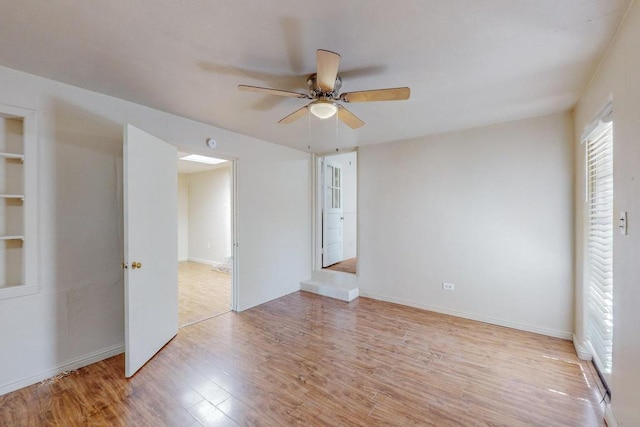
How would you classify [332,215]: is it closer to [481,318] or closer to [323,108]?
[481,318]

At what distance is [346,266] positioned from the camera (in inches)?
210

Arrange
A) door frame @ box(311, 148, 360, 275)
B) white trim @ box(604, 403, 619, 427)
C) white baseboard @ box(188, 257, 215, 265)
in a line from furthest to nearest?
white baseboard @ box(188, 257, 215, 265) → door frame @ box(311, 148, 360, 275) → white trim @ box(604, 403, 619, 427)

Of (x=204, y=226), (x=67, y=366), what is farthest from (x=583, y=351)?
(x=204, y=226)

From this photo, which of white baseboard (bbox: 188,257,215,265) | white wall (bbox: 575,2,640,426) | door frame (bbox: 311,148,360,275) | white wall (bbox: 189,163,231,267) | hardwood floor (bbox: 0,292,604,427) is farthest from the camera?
white baseboard (bbox: 188,257,215,265)

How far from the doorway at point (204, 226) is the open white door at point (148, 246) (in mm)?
1792

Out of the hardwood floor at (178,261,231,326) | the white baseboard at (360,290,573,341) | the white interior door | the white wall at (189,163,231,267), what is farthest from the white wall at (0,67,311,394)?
the white wall at (189,163,231,267)

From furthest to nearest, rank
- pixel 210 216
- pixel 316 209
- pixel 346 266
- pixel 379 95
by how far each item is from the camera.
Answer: pixel 210 216
pixel 346 266
pixel 316 209
pixel 379 95

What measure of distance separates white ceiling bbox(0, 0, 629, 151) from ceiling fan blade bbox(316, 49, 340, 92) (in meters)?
0.19

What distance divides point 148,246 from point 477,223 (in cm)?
359

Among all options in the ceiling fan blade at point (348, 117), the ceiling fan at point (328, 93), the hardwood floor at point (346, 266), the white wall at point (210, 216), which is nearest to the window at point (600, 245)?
the ceiling fan at point (328, 93)

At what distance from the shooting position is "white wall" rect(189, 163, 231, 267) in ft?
20.4

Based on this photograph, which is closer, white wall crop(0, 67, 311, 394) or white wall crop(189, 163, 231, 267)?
white wall crop(0, 67, 311, 394)

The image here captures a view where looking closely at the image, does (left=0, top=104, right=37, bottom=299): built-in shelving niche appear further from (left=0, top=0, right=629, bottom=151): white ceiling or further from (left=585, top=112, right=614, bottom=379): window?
(left=585, top=112, right=614, bottom=379): window

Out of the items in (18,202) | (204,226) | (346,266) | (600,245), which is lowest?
(346,266)
